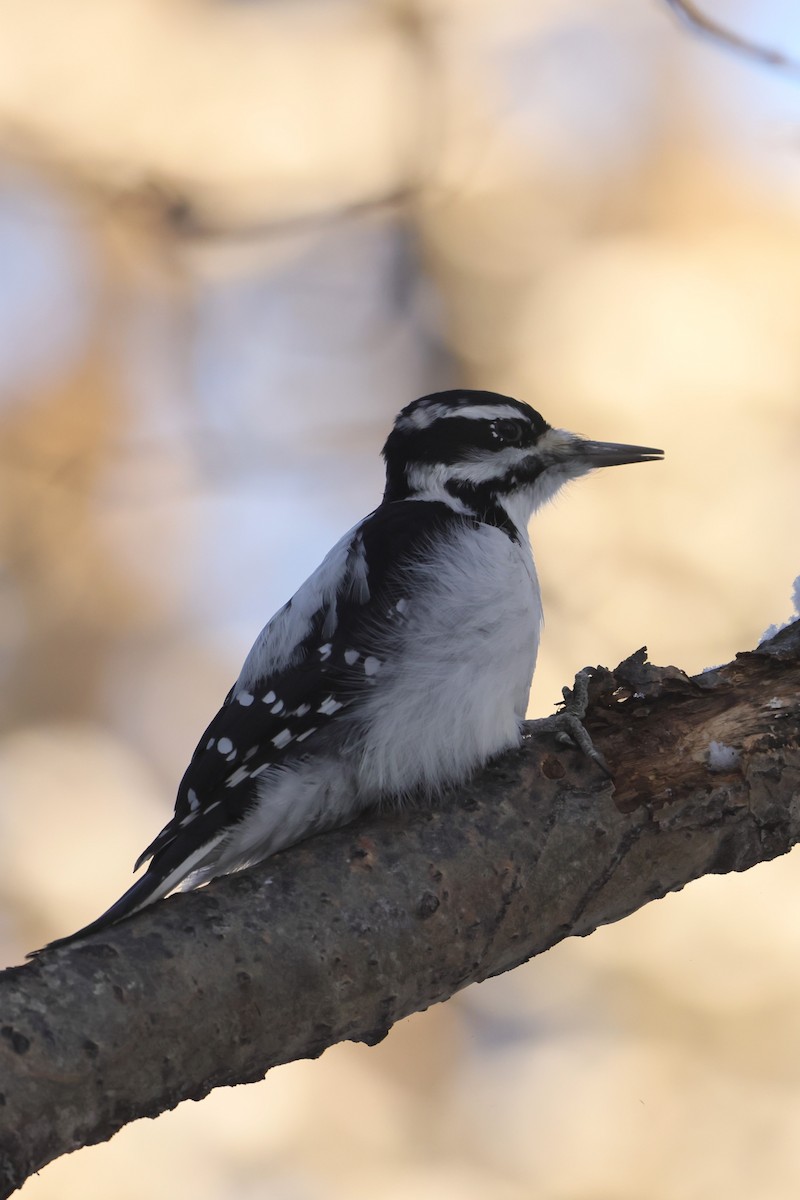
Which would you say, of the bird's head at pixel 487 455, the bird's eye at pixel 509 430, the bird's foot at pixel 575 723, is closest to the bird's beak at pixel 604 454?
the bird's head at pixel 487 455

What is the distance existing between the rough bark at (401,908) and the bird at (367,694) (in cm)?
14

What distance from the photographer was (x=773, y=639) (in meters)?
2.64

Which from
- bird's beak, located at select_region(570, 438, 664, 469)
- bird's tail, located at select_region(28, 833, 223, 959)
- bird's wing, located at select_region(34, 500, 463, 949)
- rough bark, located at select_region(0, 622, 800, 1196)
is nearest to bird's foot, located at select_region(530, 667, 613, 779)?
rough bark, located at select_region(0, 622, 800, 1196)

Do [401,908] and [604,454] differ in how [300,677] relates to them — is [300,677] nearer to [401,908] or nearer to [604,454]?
[401,908]

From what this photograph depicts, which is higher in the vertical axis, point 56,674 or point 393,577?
point 56,674

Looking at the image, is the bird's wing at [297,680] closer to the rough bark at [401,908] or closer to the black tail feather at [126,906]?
the black tail feather at [126,906]

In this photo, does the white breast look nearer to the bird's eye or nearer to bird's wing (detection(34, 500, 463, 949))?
bird's wing (detection(34, 500, 463, 949))

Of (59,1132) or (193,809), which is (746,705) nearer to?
(193,809)

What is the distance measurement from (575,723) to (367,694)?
1.27ft

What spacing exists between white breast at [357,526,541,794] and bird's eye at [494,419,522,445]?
18.1 inches

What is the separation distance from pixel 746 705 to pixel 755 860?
0.30 m

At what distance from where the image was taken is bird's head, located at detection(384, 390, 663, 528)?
118 inches

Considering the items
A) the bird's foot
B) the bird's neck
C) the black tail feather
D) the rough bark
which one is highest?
the bird's neck

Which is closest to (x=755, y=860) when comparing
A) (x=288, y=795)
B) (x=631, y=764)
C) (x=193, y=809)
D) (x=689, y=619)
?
(x=631, y=764)
